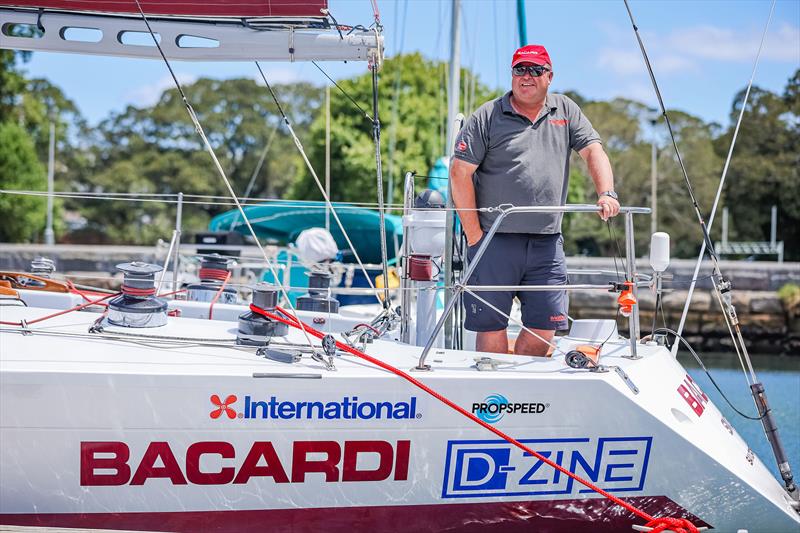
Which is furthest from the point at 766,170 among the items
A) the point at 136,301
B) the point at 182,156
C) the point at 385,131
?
the point at 136,301

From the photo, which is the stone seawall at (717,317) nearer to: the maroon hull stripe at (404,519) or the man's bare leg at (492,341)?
the man's bare leg at (492,341)

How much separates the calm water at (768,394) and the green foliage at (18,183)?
2222 cm

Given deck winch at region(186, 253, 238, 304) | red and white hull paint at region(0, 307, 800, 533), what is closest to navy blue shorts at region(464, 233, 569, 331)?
red and white hull paint at region(0, 307, 800, 533)

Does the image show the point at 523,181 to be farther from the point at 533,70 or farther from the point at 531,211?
the point at 533,70

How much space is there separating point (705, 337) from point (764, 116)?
58.8ft

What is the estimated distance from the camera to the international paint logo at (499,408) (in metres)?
2.92

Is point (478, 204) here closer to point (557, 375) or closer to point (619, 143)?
point (557, 375)

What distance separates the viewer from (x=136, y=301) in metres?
3.33

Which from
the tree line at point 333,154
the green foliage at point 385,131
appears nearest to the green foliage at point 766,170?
the tree line at point 333,154

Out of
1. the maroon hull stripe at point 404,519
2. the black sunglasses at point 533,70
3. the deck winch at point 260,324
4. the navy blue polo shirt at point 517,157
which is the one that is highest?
the black sunglasses at point 533,70

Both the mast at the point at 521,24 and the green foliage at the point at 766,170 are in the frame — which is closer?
the mast at the point at 521,24

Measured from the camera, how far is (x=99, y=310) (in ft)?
13.2

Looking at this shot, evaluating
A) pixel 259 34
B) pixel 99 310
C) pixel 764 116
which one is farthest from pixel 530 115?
pixel 764 116

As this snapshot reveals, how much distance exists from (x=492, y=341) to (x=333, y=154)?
19581mm
